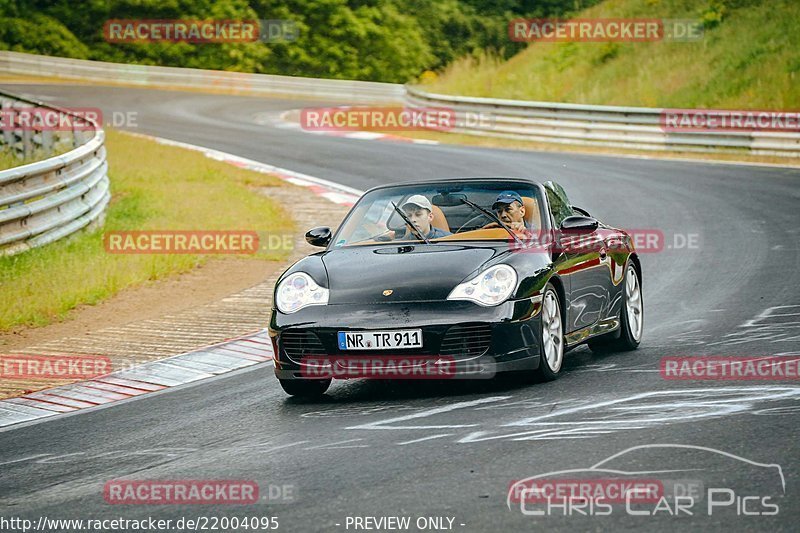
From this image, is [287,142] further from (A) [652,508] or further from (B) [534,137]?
(A) [652,508]

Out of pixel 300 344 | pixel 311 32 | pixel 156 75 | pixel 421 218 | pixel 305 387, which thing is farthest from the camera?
pixel 311 32

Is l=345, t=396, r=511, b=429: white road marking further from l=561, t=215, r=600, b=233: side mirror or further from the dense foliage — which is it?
the dense foliage

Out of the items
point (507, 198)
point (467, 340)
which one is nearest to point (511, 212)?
point (507, 198)

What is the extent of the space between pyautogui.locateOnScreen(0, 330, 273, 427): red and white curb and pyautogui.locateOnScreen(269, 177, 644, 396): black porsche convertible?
1.43 meters

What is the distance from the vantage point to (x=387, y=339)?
7.56m

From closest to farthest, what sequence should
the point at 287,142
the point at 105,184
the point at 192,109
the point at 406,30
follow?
the point at 105,184
the point at 287,142
the point at 192,109
the point at 406,30

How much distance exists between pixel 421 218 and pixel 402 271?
3.03ft

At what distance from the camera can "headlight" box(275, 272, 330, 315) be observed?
7.95 meters

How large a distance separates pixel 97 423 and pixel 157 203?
1140 cm

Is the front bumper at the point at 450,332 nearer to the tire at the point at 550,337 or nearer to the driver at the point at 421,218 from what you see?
the tire at the point at 550,337

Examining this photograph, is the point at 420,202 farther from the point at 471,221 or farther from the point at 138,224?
the point at 138,224

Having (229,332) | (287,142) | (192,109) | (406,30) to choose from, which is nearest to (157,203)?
(229,332)

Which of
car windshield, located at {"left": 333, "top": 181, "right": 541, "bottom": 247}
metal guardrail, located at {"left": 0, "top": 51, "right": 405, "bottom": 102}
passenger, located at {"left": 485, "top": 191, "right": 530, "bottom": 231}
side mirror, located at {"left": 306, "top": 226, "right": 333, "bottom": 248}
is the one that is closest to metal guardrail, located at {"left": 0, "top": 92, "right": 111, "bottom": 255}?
side mirror, located at {"left": 306, "top": 226, "right": 333, "bottom": 248}

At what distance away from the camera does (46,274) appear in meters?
13.3
